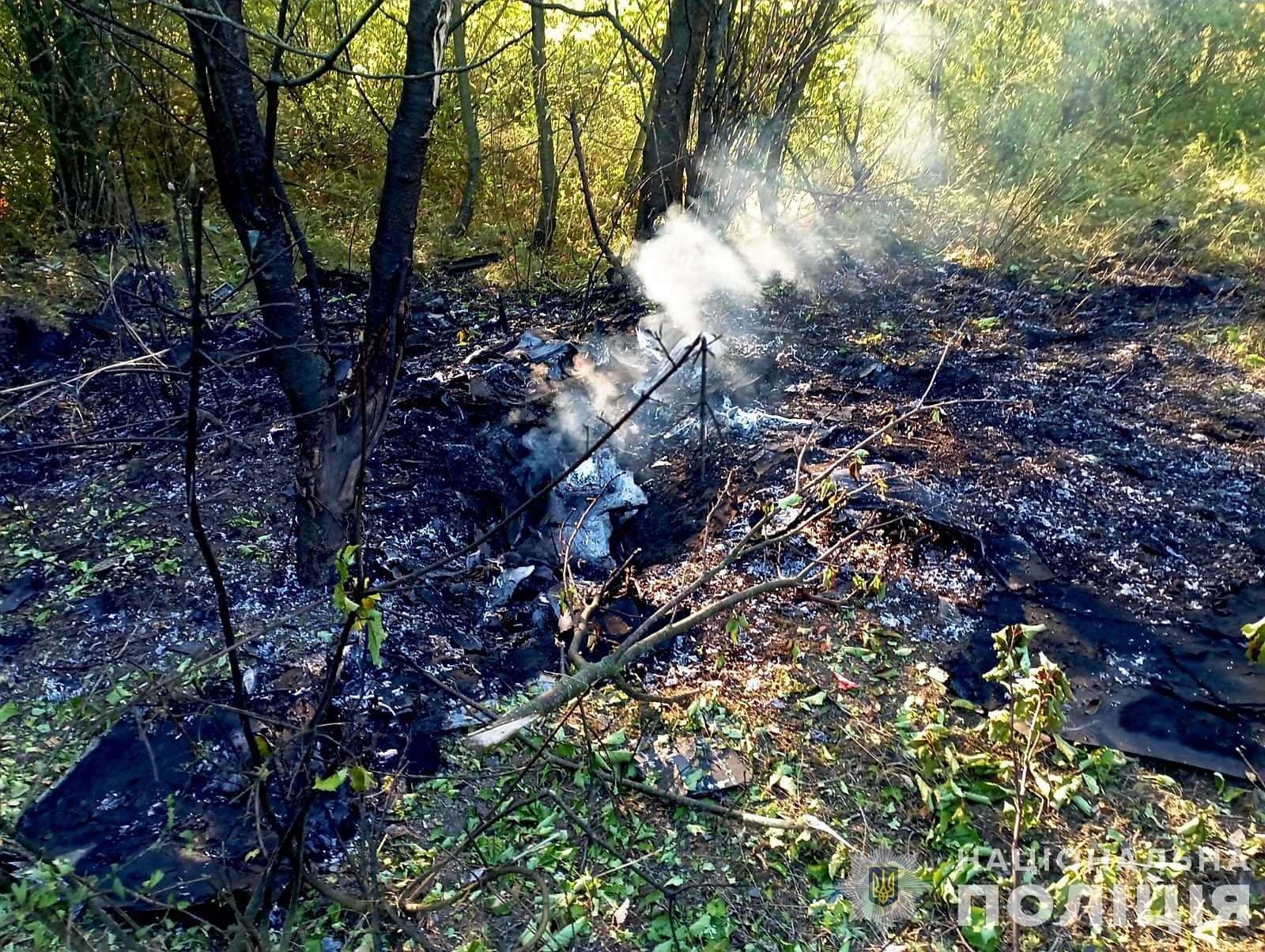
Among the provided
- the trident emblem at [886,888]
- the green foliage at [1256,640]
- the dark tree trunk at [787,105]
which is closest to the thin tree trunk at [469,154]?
the dark tree trunk at [787,105]

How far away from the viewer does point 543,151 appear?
23.1 ft

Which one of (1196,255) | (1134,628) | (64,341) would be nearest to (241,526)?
(64,341)

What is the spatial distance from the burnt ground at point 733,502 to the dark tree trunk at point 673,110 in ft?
4.44

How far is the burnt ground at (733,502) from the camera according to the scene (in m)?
2.93

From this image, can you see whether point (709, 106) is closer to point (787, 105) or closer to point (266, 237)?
point (787, 105)

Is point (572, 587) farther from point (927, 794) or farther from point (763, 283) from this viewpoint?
point (763, 283)

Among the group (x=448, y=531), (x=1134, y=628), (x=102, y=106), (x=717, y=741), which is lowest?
(x=1134, y=628)

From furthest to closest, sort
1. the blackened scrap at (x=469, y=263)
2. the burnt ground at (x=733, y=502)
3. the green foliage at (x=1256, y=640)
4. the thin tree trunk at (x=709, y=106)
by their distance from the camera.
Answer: the blackened scrap at (x=469, y=263)
the thin tree trunk at (x=709, y=106)
the burnt ground at (x=733, y=502)
the green foliage at (x=1256, y=640)

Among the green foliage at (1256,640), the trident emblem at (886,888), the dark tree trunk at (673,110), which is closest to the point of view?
the trident emblem at (886,888)

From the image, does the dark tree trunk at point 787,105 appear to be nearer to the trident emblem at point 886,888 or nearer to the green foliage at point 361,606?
the trident emblem at point 886,888

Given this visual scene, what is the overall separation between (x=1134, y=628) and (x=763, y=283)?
3.93 meters

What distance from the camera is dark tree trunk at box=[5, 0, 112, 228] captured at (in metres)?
5.39

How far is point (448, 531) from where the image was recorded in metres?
3.66

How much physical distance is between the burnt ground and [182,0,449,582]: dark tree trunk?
331mm
